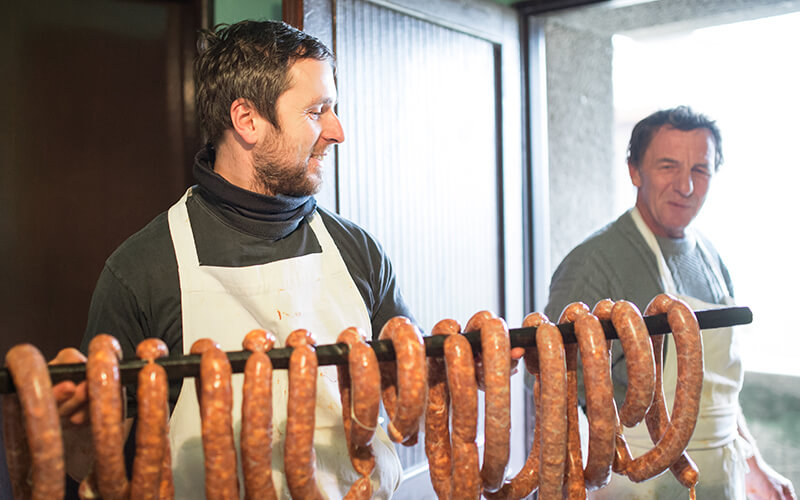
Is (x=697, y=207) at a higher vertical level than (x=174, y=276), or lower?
higher

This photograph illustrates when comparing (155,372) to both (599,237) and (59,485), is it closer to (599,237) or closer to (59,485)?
(59,485)

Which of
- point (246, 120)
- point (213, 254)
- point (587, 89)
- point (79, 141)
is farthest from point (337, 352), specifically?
point (587, 89)

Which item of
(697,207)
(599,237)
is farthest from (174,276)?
(697,207)

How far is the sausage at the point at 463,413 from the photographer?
1220 millimetres

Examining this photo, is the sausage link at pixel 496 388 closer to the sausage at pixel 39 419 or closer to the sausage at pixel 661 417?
the sausage at pixel 661 417

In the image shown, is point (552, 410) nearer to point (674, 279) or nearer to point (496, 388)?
point (496, 388)

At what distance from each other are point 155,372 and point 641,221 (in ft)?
5.68

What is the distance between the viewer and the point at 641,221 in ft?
7.73

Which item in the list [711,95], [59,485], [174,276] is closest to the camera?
[59,485]

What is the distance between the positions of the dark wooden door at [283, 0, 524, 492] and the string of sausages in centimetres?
125

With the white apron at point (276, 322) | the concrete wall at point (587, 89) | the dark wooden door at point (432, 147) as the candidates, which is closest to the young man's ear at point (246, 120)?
the white apron at point (276, 322)

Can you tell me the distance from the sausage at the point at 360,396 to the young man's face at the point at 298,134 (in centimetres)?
55

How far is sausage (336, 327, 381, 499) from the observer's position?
1.17m

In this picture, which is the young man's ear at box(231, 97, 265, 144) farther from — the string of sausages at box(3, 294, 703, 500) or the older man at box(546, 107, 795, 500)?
the older man at box(546, 107, 795, 500)
